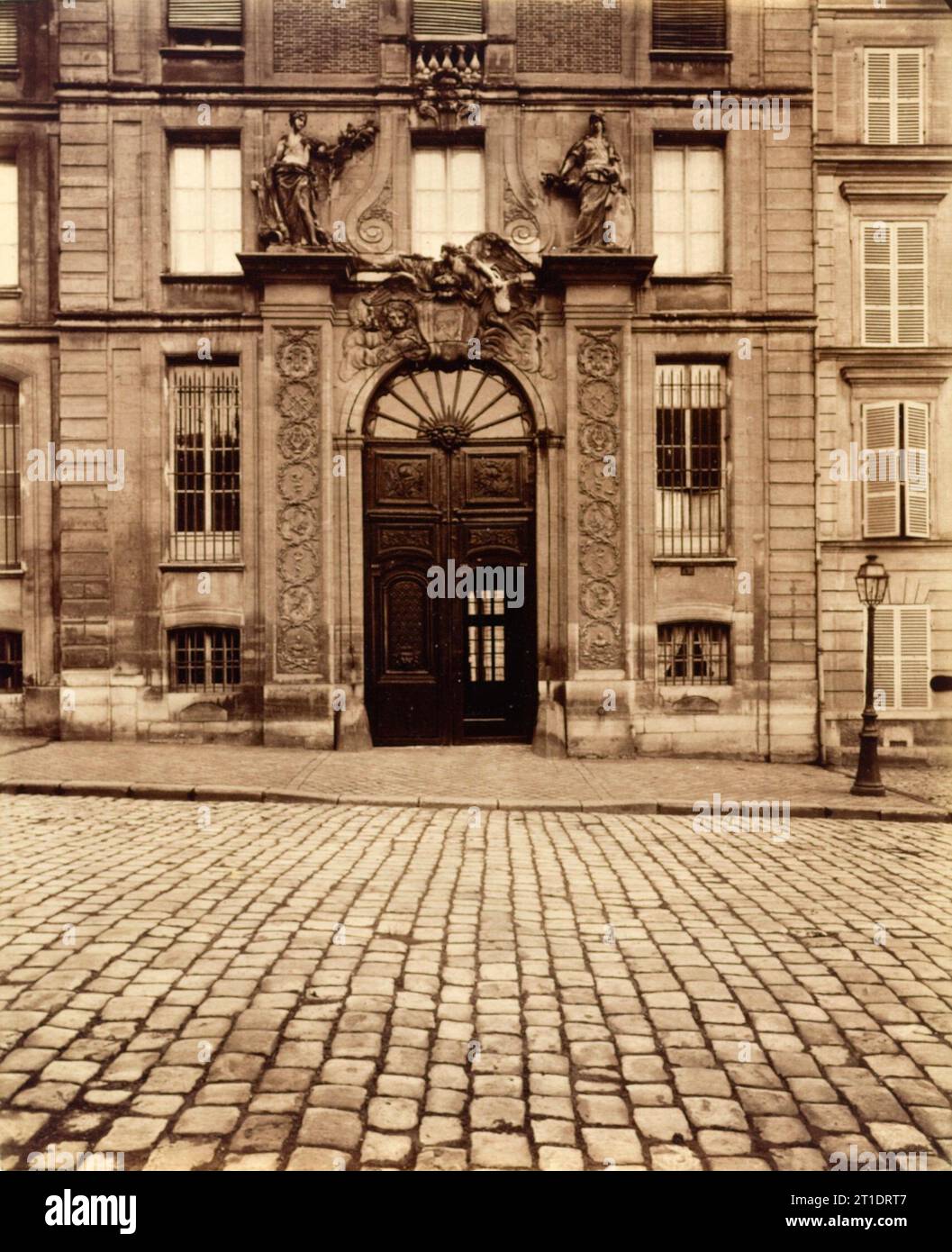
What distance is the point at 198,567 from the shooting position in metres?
16.7

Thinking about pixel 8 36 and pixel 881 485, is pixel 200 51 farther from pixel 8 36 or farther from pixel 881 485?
pixel 881 485

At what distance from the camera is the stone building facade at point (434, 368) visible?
16438 mm

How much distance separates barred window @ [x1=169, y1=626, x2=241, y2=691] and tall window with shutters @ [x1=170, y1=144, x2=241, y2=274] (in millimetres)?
5749

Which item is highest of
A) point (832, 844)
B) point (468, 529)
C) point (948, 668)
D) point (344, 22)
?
point (344, 22)

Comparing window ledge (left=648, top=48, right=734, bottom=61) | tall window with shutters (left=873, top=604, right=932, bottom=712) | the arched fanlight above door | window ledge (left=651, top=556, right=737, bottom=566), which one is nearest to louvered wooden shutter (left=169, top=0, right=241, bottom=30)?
the arched fanlight above door

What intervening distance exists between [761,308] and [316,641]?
8762 millimetres

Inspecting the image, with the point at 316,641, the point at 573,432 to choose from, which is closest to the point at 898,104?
the point at 573,432

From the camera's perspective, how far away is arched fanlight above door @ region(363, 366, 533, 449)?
1697 centimetres

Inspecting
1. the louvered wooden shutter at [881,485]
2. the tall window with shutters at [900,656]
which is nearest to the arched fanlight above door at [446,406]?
the louvered wooden shutter at [881,485]

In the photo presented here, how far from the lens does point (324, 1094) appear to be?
12.5 feet

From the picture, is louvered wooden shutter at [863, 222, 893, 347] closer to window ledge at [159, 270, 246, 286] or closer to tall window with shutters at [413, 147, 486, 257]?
tall window with shutters at [413, 147, 486, 257]
